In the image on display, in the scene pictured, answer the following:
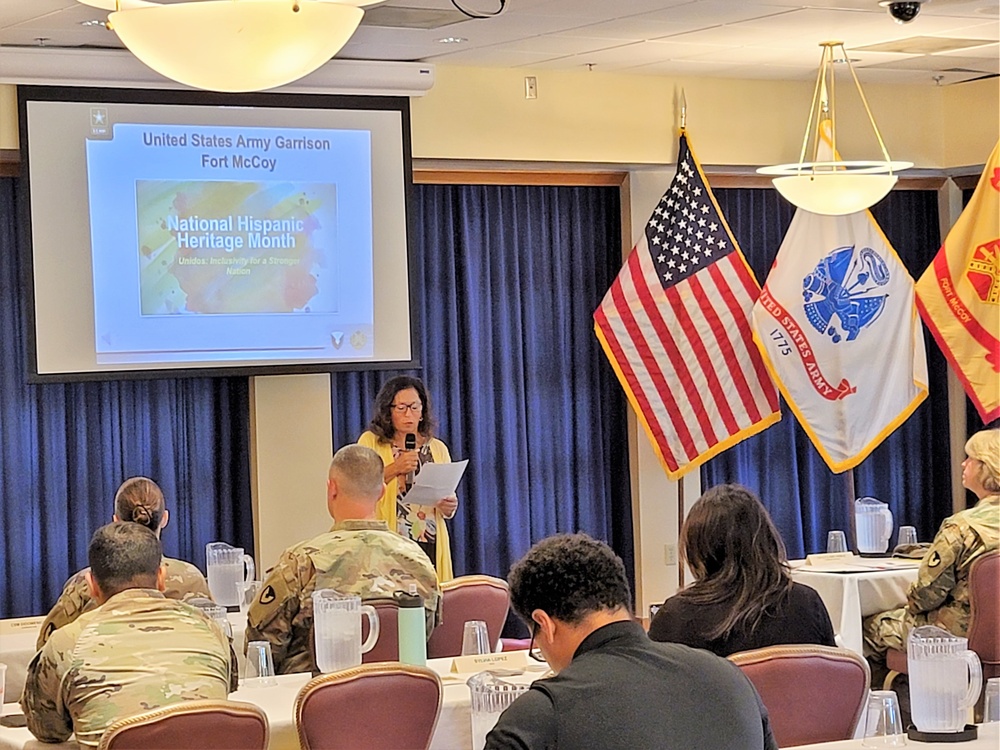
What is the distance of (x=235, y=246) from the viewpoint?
22.1ft

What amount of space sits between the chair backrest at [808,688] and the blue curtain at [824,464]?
189 inches

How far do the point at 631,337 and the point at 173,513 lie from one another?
2419 millimetres

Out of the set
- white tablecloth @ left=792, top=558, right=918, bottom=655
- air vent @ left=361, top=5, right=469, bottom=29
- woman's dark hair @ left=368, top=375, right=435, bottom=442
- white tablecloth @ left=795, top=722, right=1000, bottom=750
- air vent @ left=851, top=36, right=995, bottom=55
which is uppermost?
air vent @ left=851, top=36, right=995, bottom=55

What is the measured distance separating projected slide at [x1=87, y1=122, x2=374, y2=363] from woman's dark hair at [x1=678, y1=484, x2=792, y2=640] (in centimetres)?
336

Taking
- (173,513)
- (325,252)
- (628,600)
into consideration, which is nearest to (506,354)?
(325,252)

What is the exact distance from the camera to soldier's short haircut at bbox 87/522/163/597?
364 cm

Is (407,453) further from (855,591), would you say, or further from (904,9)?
(904,9)

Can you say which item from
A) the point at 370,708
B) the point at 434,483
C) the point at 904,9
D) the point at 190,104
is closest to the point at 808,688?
the point at 370,708

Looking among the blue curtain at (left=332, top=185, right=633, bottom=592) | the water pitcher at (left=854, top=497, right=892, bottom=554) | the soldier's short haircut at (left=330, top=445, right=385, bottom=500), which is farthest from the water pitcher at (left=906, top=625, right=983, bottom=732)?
the blue curtain at (left=332, top=185, right=633, bottom=592)

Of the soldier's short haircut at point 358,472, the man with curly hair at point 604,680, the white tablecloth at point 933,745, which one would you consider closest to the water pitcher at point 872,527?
the soldier's short haircut at point 358,472

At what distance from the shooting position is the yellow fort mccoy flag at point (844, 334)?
25.7ft

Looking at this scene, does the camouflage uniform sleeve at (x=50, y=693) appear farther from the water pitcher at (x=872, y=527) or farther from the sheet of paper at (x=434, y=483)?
the water pitcher at (x=872, y=527)

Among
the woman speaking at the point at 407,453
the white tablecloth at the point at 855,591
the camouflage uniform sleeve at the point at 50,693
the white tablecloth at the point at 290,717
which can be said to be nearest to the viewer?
the camouflage uniform sleeve at the point at 50,693

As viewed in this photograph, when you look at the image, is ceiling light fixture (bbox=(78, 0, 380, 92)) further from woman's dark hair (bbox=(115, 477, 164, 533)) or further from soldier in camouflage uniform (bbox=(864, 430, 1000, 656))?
soldier in camouflage uniform (bbox=(864, 430, 1000, 656))
